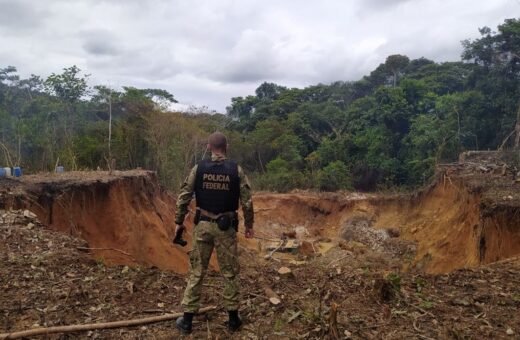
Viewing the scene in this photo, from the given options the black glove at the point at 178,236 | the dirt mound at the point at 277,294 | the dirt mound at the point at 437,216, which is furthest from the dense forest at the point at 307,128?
the black glove at the point at 178,236

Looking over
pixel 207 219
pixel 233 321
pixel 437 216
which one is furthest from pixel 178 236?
pixel 437 216

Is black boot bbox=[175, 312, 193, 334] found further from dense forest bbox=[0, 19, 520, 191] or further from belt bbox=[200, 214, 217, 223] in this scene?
dense forest bbox=[0, 19, 520, 191]

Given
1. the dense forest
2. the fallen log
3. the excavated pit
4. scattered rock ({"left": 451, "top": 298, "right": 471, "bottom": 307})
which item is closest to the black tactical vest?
the fallen log

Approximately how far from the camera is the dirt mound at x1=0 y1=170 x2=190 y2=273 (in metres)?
8.52

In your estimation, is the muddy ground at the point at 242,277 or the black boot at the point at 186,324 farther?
the muddy ground at the point at 242,277

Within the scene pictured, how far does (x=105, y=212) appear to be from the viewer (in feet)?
34.3

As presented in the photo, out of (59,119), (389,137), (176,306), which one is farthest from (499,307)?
(59,119)

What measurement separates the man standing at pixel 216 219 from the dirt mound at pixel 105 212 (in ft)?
12.2

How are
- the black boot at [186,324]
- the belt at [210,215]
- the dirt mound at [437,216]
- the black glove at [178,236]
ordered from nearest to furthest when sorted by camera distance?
1. the black boot at [186,324]
2. the belt at [210,215]
3. the black glove at [178,236]
4. the dirt mound at [437,216]

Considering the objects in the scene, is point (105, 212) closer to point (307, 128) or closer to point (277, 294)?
point (277, 294)

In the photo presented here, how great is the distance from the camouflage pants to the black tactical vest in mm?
211

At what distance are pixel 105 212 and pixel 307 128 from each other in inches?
889

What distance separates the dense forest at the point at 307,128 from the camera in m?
20.3

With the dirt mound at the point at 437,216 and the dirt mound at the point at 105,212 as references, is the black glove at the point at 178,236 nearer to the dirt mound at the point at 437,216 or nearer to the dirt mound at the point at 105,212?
the dirt mound at the point at 105,212
